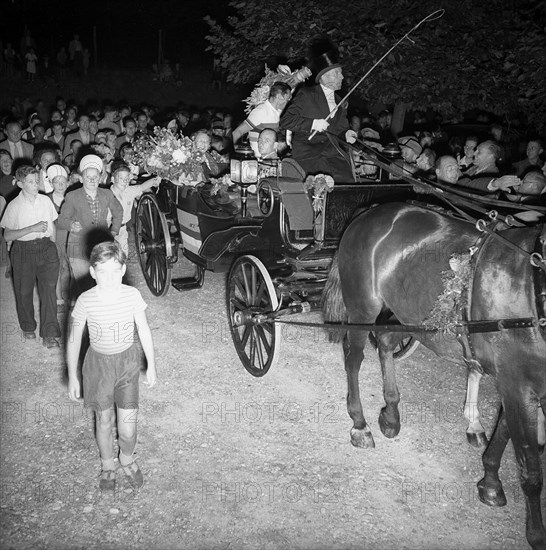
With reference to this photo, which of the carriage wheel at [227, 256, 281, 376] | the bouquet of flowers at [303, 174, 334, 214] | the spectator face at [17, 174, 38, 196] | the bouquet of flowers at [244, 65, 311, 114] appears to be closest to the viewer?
the bouquet of flowers at [303, 174, 334, 214]

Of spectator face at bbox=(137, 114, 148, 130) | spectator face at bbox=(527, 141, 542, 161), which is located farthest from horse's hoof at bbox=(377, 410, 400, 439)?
spectator face at bbox=(137, 114, 148, 130)

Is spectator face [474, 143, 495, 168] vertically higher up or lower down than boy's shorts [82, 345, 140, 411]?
higher up

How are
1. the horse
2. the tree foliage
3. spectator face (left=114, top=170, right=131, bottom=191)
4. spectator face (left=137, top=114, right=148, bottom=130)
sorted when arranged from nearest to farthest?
1. the horse
2. spectator face (left=114, top=170, right=131, bottom=191)
3. the tree foliage
4. spectator face (left=137, top=114, right=148, bottom=130)

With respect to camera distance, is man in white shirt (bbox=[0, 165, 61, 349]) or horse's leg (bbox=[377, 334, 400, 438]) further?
man in white shirt (bbox=[0, 165, 61, 349])

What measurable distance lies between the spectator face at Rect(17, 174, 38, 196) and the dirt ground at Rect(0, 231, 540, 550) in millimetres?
1714

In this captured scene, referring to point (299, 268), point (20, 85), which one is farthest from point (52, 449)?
point (20, 85)

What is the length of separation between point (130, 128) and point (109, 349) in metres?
10.6

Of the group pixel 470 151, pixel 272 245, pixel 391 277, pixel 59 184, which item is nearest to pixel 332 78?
pixel 272 245

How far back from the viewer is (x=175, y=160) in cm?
736

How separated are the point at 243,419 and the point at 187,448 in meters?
0.63

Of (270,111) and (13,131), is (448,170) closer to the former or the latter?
(270,111)

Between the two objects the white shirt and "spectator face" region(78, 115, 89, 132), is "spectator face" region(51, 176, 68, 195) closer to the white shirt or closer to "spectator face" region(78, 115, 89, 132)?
the white shirt

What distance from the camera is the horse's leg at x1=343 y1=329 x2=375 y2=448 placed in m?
4.84

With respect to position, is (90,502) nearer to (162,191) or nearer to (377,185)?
(377,185)
